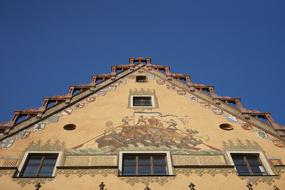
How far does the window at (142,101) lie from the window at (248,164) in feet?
9.90

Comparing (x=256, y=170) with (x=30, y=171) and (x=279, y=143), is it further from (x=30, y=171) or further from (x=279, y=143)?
(x=30, y=171)

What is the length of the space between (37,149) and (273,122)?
589cm

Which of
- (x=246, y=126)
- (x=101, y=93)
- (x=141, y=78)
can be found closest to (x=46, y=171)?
(x=101, y=93)

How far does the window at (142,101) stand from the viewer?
388 inches

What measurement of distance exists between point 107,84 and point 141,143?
3417 millimetres

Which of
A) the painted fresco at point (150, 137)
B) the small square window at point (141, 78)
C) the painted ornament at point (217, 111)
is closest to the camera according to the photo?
the painted fresco at point (150, 137)

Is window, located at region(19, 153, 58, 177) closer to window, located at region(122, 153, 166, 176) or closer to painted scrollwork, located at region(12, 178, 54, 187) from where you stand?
painted scrollwork, located at region(12, 178, 54, 187)

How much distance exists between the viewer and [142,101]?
32.9ft

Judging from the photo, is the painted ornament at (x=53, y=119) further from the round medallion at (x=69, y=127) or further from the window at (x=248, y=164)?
the window at (x=248, y=164)

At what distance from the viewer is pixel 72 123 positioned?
28.6ft

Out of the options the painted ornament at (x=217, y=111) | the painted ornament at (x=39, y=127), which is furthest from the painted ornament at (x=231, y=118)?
the painted ornament at (x=39, y=127)

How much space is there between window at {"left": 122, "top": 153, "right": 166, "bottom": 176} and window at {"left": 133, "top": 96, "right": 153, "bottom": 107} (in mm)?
2417

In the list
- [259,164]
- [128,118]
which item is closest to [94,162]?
[128,118]

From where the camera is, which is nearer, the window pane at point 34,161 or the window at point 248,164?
the window at point 248,164
